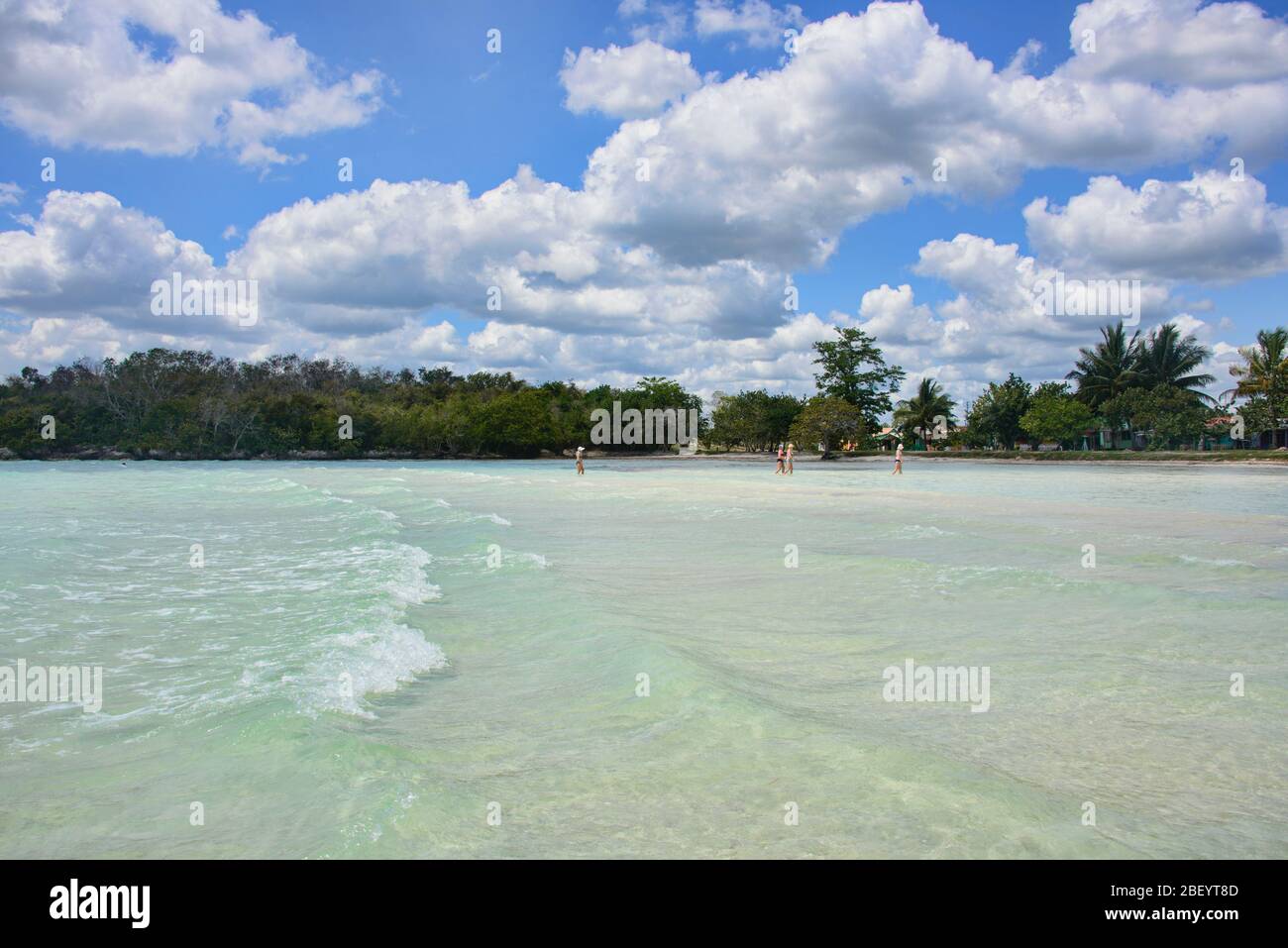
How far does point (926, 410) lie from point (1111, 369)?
19.4m

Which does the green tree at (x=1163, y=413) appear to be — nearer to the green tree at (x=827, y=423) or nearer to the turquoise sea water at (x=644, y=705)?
the green tree at (x=827, y=423)

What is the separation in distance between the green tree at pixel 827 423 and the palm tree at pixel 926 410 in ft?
40.0

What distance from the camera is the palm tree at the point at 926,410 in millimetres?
84875

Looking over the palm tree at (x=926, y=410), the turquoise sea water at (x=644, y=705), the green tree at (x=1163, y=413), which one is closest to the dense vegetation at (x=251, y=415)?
the palm tree at (x=926, y=410)

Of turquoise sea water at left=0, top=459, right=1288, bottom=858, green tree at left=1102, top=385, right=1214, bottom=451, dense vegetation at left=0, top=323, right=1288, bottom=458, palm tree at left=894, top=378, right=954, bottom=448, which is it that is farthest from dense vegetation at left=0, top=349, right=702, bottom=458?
turquoise sea water at left=0, top=459, right=1288, bottom=858

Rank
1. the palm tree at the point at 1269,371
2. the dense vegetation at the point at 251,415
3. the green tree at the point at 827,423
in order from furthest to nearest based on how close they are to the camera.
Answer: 1. the dense vegetation at the point at 251,415
2. the green tree at the point at 827,423
3. the palm tree at the point at 1269,371

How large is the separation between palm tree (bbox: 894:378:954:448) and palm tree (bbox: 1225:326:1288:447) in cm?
3108

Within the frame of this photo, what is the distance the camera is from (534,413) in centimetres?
9731

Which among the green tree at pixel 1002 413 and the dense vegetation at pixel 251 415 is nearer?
the green tree at pixel 1002 413

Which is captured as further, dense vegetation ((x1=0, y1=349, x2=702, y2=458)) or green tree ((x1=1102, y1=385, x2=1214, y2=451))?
dense vegetation ((x1=0, y1=349, x2=702, y2=458))

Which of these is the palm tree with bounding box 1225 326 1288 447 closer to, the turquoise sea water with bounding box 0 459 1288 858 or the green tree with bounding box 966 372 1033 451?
the green tree with bounding box 966 372 1033 451

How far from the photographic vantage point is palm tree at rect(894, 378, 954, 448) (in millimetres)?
84875

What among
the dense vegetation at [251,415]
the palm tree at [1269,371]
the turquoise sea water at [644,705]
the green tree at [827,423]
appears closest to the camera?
the turquoise sea water at [644,705]
